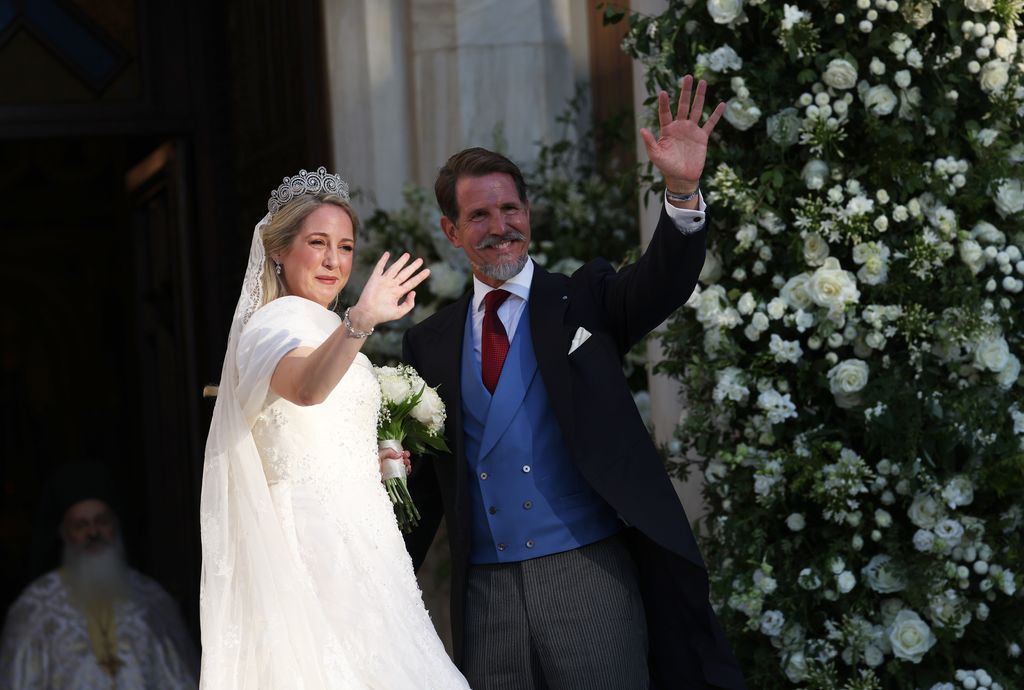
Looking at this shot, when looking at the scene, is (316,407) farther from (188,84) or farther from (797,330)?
(188,84)

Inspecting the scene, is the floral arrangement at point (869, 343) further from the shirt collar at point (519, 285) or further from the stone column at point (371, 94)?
the stone column at point (371, 94)

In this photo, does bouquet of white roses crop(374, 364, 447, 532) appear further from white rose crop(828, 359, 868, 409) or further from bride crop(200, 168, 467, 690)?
white rose crop(828, 359, 868, 409)

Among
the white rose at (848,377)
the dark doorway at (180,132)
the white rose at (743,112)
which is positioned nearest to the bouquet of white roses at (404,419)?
the white rose at (848,377)

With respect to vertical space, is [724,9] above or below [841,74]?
above

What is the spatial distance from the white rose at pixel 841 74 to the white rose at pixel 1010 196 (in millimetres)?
499

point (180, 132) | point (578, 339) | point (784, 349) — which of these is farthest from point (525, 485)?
point (180, 132)

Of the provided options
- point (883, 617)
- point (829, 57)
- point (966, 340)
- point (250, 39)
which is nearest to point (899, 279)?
point (966, 340)

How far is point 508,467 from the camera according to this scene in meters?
3.64

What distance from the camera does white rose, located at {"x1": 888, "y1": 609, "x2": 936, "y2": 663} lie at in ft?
13.7

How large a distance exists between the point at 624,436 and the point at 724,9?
142 cm

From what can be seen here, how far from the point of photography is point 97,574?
673 centimetres

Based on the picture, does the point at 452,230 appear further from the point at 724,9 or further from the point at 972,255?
the point at 972,255

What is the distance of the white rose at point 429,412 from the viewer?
3623 millimetres

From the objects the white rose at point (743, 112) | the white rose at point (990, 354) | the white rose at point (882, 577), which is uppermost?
the white rose at point (743, 112)
